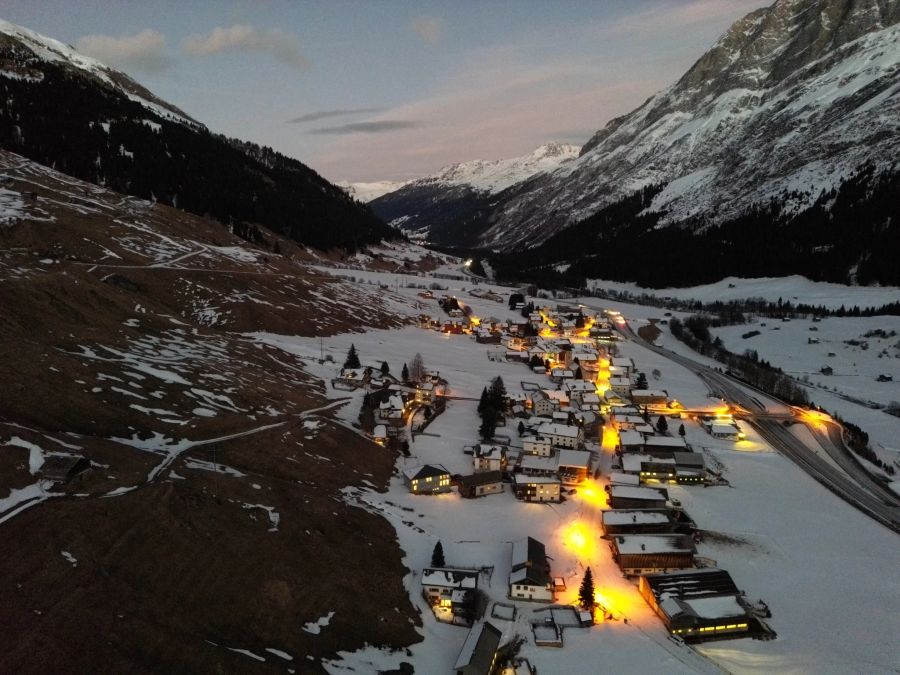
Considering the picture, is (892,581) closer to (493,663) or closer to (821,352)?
(493,663)

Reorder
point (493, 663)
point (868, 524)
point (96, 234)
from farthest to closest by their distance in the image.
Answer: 1. point (96, 234)
2. point (868, 524)
3. point (493, 663)

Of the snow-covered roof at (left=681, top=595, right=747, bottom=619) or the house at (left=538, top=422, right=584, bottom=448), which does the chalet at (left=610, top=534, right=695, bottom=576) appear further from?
the house at (left=538, top=422, right=584, bottom=448)

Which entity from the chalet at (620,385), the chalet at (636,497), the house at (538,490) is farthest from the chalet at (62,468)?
the chalet at (620,385)

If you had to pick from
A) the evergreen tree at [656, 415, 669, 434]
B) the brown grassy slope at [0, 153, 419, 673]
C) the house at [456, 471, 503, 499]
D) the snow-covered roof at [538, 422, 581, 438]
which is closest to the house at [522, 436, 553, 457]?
the snow-covered roof at [538, 422, 581, 438]

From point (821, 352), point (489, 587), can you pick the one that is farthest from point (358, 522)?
point (821, 352)

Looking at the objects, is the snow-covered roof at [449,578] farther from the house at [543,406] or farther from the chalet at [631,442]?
the house at [543,406]
